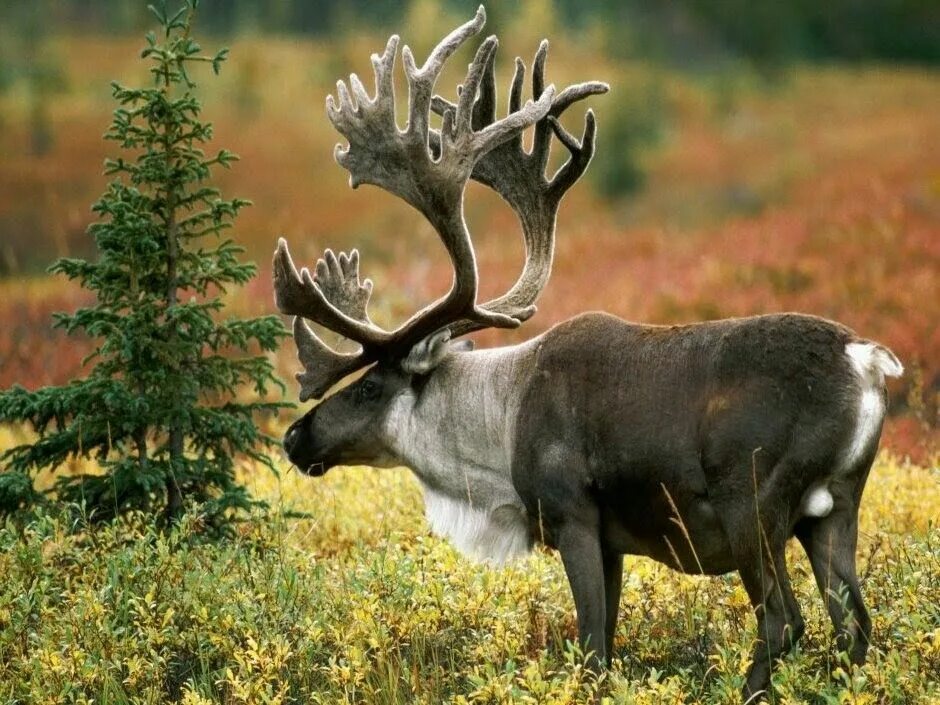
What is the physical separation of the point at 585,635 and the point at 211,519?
2.14 meters

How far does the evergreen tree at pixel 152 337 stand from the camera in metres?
6.30

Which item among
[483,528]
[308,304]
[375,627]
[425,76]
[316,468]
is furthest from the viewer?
[316,468]

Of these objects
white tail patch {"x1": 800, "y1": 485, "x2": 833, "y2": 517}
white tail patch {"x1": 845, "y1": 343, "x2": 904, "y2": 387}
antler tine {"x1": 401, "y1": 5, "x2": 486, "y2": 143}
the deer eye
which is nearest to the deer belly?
white tail patch {"x1": 800, "y1": 485, "x2": 833, "y2": 517}

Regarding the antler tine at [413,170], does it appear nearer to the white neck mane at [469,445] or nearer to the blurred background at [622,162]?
the white neck mane at [469,445]

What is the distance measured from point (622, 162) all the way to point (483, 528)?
2427cm

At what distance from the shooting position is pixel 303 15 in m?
69.0

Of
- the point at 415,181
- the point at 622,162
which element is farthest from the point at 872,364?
the point at 622,162

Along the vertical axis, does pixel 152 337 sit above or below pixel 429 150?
below

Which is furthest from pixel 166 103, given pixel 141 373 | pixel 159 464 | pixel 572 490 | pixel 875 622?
pixel 875 622

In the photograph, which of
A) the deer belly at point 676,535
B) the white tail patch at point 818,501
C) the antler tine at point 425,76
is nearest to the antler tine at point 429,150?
the antler tine at point 425,76

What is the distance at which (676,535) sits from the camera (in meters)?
5.23

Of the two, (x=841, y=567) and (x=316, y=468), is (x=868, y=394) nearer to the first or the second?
(x=841, y=567)

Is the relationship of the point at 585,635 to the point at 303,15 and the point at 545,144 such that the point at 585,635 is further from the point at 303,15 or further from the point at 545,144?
the point at 303,15

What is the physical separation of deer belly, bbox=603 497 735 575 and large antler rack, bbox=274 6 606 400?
3.51 ft
